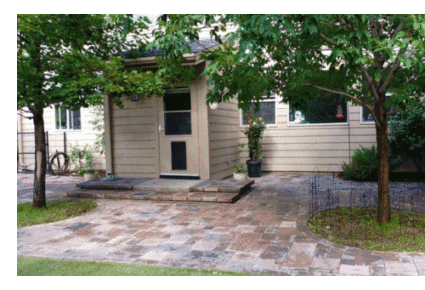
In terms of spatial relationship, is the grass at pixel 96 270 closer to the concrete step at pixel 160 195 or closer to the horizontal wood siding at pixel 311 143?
the concrete step at pixel 160 195

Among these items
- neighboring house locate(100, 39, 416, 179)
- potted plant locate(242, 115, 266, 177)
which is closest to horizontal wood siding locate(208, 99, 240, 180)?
neighboring house locate(100, 39, 416, 179)

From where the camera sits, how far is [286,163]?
32.2 feet

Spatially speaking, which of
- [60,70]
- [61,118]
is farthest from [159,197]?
[61,118]

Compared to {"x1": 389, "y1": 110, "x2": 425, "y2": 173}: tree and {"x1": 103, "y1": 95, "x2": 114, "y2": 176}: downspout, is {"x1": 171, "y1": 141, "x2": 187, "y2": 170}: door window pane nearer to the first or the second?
{"x1": 103, "y1": 95, "x2": 114, "y2": 176}: downspout

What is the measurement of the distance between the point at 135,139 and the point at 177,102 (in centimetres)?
141

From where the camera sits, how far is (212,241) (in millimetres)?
4199

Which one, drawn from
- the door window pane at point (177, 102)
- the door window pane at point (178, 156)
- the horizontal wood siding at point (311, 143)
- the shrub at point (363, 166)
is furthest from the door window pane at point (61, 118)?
the shrub at point (363, 166)

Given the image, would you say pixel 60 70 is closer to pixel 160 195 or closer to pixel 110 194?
pixel 110 194

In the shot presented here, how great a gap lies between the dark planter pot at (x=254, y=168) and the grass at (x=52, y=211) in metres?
4.18

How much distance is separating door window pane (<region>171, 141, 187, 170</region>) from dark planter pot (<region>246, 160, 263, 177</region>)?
194 centimetres

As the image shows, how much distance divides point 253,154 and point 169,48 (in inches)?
208

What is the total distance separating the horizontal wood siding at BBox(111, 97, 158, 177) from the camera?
8344 millimetres
